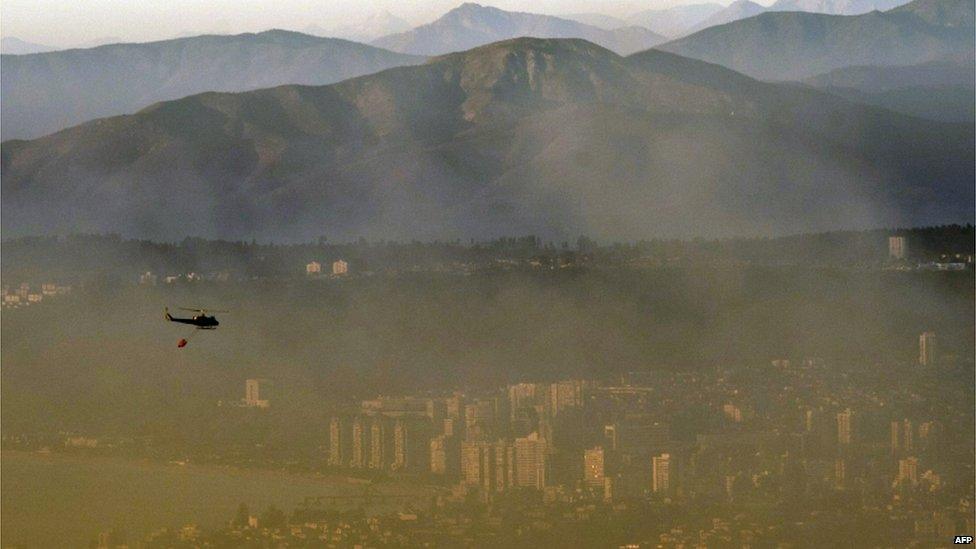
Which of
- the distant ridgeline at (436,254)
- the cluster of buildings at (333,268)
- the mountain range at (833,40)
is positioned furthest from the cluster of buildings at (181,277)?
the mountain range at (833,40)

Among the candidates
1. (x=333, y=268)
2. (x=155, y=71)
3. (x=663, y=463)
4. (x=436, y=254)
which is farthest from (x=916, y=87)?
(x=663, y=463)

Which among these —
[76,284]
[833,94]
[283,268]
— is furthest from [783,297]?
[833,94]

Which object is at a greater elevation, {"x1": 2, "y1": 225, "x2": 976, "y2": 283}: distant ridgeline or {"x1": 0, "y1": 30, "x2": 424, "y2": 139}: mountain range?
{"x1": 0, "y1": 30, "x2": 424, "y2": 139}: mountain range

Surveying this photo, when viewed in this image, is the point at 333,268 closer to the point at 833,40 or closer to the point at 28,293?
the point at 28,293

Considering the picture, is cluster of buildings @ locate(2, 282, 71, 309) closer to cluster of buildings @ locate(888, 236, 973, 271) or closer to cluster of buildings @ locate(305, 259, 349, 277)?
cluster of buildings @ locate(305, 259, 349, 277)

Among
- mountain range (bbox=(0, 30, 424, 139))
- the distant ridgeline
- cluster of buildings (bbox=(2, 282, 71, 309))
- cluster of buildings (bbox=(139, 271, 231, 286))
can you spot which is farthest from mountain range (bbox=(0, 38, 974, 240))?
cluster of buildings (bbox=(2, 282, 71, 309))

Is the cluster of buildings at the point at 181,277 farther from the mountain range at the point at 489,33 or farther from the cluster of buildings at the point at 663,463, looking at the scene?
the mountain range at the point at 489,33
